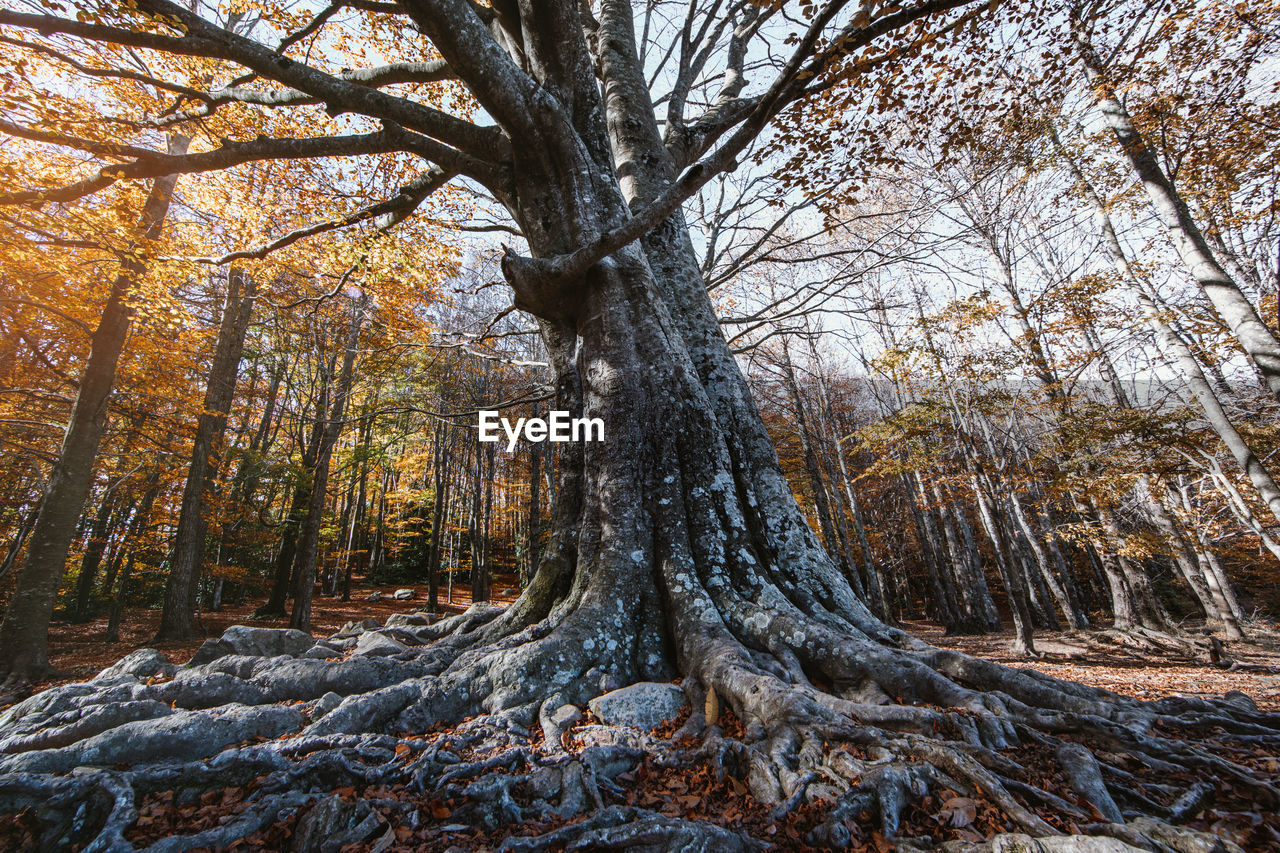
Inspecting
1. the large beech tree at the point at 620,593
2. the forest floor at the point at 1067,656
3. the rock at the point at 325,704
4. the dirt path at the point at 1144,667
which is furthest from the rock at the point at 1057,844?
the dirt path at the point at 1144,667

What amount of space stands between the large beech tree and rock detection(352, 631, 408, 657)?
289 mm

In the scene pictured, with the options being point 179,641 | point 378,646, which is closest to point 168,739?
point 378,646

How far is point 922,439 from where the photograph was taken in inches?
474

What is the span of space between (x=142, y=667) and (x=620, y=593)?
325cm

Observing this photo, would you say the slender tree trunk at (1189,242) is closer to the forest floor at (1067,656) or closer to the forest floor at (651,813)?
the forest floor at (1067,656)

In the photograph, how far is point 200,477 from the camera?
9.51 meters

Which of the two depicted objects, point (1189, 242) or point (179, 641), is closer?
point (1189, 242)

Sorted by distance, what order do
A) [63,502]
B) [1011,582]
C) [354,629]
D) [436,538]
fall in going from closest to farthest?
[354,629], [63,502], [1011,582], [436,538]

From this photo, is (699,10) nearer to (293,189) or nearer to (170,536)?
(293,189)

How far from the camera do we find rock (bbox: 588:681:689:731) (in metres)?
2.41

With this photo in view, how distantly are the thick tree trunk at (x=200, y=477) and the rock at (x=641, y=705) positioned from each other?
9685 millimetres

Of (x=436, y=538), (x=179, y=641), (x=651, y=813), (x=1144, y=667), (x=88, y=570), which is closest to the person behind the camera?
(x=651, y=813)

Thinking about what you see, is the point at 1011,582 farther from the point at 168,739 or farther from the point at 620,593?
the point at 168,739

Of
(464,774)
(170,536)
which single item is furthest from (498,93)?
(170,536)
